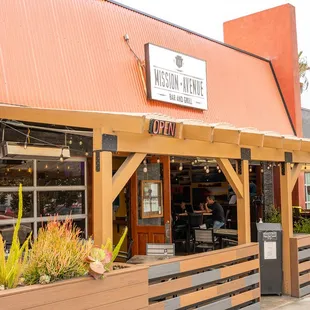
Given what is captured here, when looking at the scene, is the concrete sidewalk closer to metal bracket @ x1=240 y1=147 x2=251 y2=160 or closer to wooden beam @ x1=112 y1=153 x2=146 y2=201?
metal bracket @ x1=240 y1=147 x2=251 y2=160

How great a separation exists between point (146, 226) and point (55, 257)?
556 centimetres

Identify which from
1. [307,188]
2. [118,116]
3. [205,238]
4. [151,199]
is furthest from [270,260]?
[307,188]

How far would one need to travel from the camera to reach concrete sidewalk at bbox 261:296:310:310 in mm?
7413

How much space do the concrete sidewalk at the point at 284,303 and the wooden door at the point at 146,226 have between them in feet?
7.92

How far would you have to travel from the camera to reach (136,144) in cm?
541

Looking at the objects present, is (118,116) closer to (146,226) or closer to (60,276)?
(60,276)

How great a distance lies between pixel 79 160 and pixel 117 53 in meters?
1.98

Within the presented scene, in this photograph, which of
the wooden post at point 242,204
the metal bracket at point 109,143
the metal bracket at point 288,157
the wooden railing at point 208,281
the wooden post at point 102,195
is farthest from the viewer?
the metal bracket at point 288,157

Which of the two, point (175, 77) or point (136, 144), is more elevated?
point (175, 77)

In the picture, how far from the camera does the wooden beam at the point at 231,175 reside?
23.0ft

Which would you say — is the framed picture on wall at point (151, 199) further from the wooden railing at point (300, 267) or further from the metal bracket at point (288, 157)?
the wooden railing at point (300, 267)

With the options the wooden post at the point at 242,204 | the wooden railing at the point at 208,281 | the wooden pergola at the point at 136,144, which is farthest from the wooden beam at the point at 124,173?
the wooden post at the point at 242,204

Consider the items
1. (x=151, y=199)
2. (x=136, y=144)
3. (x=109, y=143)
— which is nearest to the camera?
(x=109, y=143)

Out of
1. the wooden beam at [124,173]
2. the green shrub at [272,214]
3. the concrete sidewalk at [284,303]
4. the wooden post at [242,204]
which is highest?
the wooden beam at [124,173]
